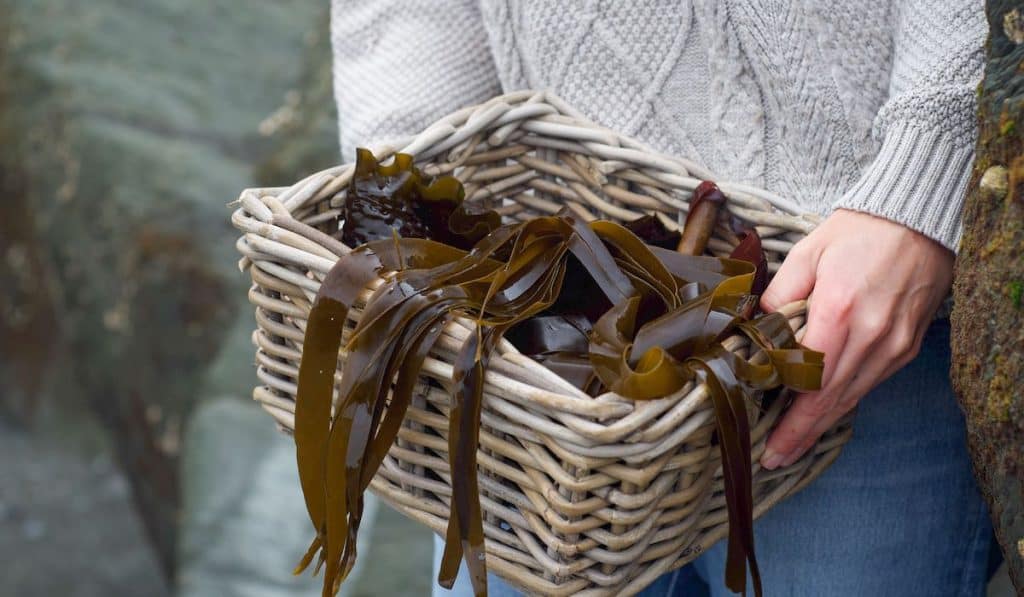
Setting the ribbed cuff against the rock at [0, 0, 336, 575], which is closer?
the ribbed cuff

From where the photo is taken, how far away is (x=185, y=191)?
2309 millimetres

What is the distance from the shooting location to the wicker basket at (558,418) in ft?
2.19

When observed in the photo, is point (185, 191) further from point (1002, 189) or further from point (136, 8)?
point (1002, 189)

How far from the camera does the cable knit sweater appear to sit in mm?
796

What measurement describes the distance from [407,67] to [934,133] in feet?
1.98

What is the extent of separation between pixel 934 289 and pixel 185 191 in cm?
188

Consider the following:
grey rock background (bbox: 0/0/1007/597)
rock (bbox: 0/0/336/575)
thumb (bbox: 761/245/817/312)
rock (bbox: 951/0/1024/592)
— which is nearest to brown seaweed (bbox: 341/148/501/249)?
thumb (bbox: 761/245/817/312)

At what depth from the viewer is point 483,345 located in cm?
70

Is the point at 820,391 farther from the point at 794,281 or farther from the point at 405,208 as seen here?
the point at 405,208

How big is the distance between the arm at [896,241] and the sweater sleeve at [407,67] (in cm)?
51

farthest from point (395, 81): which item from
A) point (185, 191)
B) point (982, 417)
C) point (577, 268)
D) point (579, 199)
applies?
point (185, 191)

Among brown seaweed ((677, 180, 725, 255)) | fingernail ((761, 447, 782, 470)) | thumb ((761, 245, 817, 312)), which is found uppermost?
thumb ((761, 245, 817, 312))

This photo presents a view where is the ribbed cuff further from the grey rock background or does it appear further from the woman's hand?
the grey rock background

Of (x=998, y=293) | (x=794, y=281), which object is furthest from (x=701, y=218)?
(x=998, y=293)
